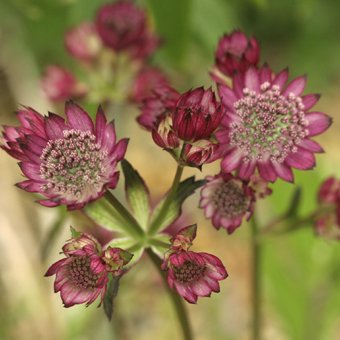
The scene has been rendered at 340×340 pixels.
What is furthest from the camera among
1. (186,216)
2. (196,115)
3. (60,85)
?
(186,216)

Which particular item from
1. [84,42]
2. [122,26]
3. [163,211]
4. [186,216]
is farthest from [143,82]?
[163,211]

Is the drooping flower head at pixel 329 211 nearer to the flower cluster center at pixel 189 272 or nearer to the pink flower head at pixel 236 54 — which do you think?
the pink flower head at pixel 236 54

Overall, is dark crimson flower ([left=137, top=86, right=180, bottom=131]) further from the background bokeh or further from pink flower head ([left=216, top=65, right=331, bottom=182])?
the background bokeh

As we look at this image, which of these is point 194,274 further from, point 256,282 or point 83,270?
point 256,282

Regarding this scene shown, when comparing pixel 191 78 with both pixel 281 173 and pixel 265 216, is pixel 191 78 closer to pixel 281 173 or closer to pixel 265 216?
pixel 265 216

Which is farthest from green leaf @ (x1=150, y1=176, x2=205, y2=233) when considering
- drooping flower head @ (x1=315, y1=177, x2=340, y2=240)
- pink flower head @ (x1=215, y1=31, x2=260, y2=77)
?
drooping flower head @ (x1=315, y1=177, x2=340, y2=240)

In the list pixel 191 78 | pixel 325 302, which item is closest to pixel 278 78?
pixel 325 302
